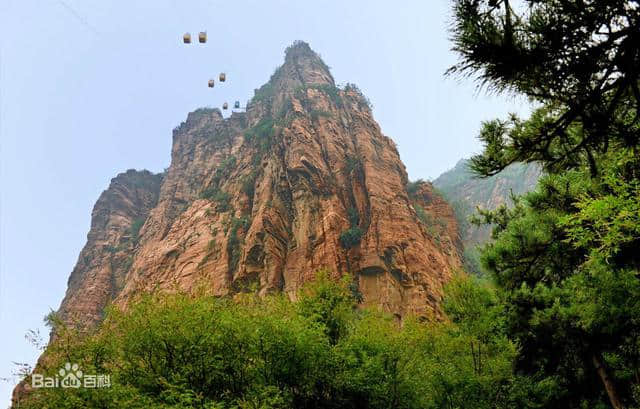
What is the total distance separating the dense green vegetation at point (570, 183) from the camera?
14.5 ft

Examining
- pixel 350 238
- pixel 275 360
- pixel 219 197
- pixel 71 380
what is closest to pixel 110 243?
pixel 219 197

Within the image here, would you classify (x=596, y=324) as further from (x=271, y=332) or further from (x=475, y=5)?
(x=271, y=332)

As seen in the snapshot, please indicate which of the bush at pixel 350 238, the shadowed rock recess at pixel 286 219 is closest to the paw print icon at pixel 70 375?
the shadowed rock recess at pixel 286 219

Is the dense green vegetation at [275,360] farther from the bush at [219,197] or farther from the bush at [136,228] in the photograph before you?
the bush at [136,228]

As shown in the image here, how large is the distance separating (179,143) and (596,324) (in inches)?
2464

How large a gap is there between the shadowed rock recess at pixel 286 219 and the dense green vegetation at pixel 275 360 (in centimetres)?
1285

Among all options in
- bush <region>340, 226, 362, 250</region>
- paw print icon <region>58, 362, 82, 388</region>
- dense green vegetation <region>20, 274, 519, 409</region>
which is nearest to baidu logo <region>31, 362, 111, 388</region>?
paw print icon <region>58, 362, 82, 388</region>

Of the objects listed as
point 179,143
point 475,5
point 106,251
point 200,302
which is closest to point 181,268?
point 106,251

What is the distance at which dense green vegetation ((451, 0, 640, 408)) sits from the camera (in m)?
4.43

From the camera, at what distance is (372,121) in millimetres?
50594

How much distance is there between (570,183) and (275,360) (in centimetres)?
902

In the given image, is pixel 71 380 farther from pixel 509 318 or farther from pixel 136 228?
pixel 136 228

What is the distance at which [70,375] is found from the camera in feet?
32.6

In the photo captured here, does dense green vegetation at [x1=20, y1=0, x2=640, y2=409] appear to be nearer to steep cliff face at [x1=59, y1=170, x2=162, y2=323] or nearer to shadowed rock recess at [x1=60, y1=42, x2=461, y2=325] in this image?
shadowed rock recess at [x1=60, y1=42, x2=461, y2=325]
